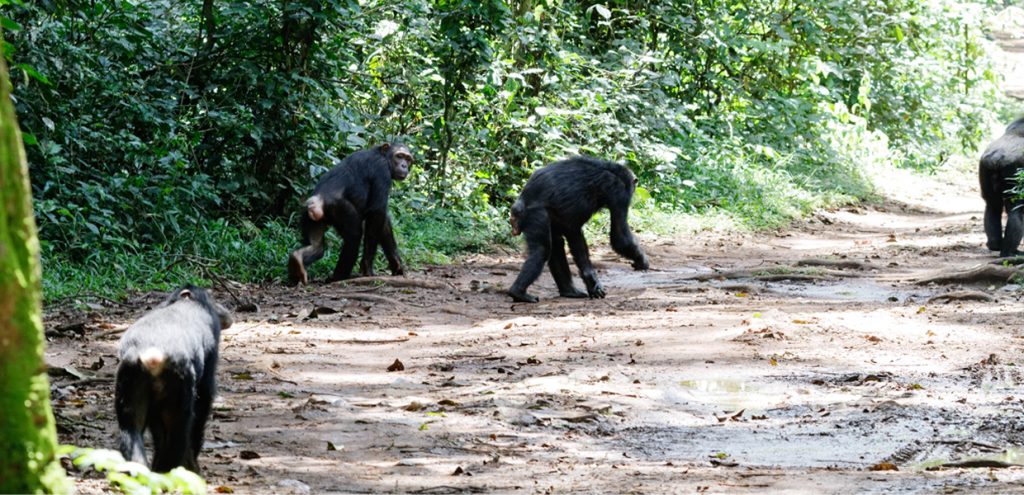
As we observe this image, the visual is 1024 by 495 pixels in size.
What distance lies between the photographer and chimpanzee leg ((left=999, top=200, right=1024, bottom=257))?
42.0 ft

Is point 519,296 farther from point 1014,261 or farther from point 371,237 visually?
point 1014,261

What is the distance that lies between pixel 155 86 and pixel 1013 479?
9.89 m

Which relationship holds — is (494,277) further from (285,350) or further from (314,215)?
(285,350)

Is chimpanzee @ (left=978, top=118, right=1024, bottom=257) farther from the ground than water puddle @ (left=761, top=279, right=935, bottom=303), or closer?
farther from the ground

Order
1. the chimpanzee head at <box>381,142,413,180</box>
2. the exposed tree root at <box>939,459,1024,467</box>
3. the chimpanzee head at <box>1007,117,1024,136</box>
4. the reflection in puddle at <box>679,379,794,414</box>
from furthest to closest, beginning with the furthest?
the chimpanzee head at <box>1007,117,1024,136</box>
the chimpanzee head at <box>381,142,413,180</box>
the reflection in puddle at <box>679,379,794,414</box>
the exposed tree root at <box>939,459,1024,467</box>

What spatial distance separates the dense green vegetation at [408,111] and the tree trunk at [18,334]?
478 cm

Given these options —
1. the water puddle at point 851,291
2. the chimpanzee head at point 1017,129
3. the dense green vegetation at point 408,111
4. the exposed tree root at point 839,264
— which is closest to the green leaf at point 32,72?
the dense green vegetation at point 408,111

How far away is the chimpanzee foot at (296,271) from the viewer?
11.3 m

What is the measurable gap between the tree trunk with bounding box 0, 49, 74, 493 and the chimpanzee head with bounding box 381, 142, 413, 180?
9454mm

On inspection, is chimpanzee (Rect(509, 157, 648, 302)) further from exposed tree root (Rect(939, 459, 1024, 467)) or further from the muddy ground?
exposed tree root (Rect(939, 459, 1024, 467))

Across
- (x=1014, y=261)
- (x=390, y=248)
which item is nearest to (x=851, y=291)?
(x=1014, y=261)

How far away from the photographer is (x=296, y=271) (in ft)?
37.2

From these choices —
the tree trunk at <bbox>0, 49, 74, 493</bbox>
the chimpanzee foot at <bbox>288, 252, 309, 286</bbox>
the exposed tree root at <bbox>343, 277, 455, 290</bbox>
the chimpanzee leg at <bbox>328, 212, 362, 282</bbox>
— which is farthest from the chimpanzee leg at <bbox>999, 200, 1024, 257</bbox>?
the tree trunk at <bbox>0, 49, 74, 493</bbox>

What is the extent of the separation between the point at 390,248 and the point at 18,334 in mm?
9411
